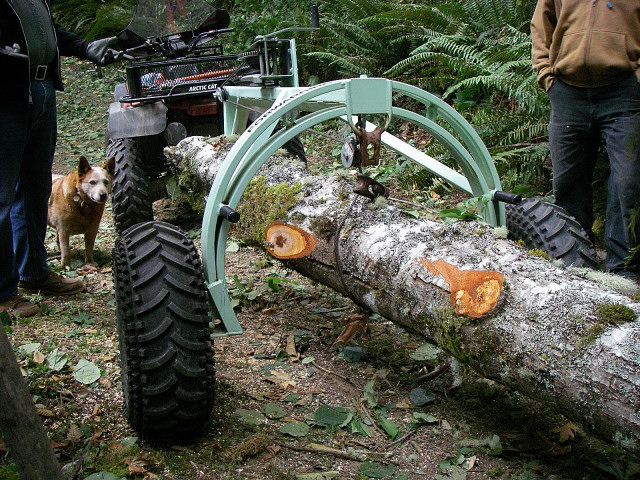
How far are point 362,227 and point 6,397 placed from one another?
171 cm

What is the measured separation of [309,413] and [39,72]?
9.45 feet

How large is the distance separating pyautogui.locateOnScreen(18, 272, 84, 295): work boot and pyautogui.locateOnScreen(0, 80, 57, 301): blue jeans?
46 mm

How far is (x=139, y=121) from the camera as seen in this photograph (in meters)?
5.49

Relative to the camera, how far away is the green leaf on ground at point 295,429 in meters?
2.59

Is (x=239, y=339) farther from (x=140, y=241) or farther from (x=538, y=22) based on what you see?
(x=538, y=22)

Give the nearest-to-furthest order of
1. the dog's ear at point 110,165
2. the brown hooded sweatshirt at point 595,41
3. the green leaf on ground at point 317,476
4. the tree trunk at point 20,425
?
the tree trunk at point 20,425, the green leaf on ground at point 317,476, the brown hooded sweatshirt at point 595,41, the dog's ear at point 110,165

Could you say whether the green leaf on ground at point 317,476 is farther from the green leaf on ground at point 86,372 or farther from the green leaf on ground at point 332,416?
the green leaf on ground at point 86,372

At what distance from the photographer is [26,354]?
3125 mm

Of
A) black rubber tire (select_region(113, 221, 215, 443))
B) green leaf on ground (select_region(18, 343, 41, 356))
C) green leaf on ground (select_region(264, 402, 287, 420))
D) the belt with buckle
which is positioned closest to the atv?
the belt with buckle

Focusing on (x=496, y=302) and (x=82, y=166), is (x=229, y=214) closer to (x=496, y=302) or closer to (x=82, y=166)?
(x=496, y=302)

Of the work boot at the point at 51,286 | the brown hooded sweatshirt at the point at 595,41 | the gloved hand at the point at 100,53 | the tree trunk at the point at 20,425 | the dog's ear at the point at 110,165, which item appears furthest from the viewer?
the dog's ear at the point at 110,165

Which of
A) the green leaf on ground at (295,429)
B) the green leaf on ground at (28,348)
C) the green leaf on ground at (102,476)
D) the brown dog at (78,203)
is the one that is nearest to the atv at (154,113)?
the brown dog at (78,203)

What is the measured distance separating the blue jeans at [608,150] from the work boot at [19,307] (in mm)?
3599

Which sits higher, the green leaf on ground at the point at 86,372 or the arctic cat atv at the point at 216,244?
the arctic cat atv at the point at 216,244
